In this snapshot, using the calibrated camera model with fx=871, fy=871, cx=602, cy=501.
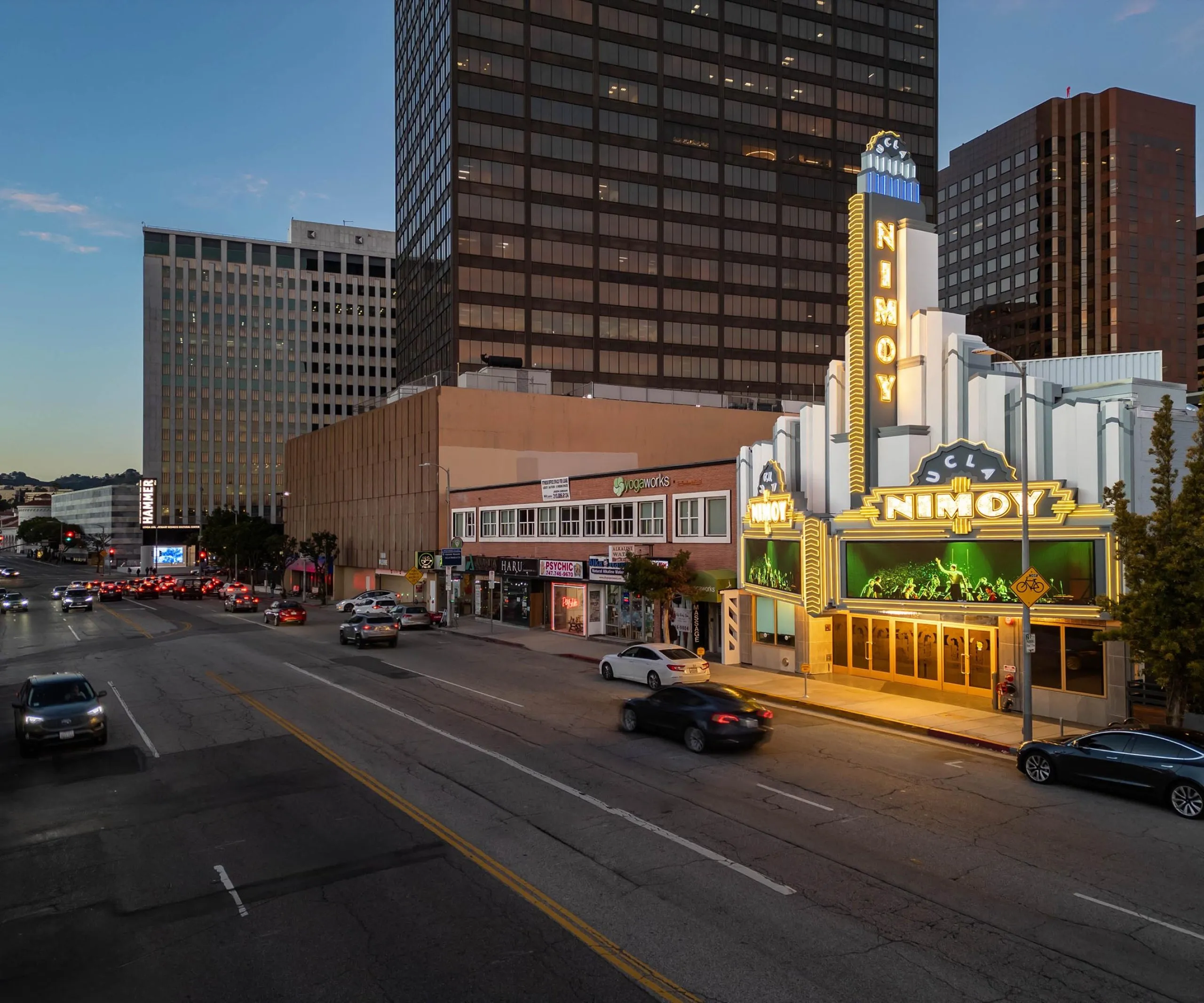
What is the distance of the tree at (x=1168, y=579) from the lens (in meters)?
17.3

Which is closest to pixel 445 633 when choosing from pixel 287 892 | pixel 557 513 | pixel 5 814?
pixel 557 513

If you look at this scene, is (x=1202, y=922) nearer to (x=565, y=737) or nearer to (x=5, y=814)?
(x=565, y=737)

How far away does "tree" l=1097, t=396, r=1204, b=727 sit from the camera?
17328 mm

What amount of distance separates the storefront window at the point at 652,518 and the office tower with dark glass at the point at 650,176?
1600 inches

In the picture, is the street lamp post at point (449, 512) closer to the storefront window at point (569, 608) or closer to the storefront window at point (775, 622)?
the storefront window at point (569, 608)

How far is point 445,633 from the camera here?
46219 millimetres

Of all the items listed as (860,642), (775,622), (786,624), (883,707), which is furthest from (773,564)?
(883,707)

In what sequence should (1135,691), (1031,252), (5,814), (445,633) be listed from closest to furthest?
(5,814) < (1135,691) < (445,633) < (1031,252)

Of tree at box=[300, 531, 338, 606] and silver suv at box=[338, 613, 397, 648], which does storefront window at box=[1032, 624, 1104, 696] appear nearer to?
silver suv at box=[338, 613, 397, 648]

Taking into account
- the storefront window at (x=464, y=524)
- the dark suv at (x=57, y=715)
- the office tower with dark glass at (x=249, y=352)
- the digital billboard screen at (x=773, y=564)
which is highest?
the office tower with dark glass at (x=249, y=352)

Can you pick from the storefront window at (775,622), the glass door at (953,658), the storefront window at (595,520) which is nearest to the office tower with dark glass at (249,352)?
the storefront window at (595,520)

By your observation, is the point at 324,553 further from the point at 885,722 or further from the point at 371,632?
the point at 885,722

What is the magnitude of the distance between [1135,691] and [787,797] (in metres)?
12.6

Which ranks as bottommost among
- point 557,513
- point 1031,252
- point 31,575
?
point 31,575
